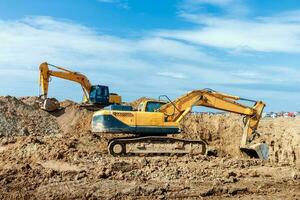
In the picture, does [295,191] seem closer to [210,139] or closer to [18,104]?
[210,139]

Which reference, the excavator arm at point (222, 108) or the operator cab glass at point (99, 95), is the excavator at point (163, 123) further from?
the operator cab glass at point (99, 95)

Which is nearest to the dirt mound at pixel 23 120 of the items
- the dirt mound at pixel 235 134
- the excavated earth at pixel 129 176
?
the dirt mound at pixel 235 134

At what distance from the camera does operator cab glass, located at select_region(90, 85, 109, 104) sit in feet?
104

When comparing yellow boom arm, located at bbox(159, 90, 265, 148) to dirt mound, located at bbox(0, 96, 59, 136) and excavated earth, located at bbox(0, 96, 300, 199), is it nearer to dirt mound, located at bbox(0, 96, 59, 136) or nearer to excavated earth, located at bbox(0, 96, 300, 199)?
excavated earth, located at bbox(0, 96, 300, 199)

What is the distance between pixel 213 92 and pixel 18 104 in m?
20.0

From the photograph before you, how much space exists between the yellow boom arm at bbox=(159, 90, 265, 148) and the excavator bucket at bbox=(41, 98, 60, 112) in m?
18.1

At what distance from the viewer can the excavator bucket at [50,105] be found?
31938 millimetres

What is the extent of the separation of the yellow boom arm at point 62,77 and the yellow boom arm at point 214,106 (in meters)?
15.8

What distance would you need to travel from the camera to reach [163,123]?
14.9 m

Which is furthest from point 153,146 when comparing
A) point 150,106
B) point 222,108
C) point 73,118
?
point 73,118

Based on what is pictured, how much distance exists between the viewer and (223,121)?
27.5m

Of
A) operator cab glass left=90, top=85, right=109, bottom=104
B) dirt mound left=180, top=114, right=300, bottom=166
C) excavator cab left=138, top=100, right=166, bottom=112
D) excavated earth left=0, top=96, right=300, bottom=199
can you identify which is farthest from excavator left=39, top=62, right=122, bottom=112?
excavator cab left=138, top=100, right=166, bottom=112

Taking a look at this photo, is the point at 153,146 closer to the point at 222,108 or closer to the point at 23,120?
the point at 222,108

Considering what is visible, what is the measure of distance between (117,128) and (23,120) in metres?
16.5
